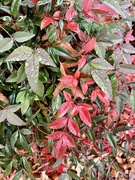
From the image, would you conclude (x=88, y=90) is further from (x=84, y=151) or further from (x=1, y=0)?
(x=1, y=0)

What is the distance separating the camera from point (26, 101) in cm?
92

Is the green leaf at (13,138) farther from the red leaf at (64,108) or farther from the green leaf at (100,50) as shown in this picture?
the green leaf at (100,50)

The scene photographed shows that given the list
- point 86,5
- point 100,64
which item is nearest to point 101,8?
point 86,5

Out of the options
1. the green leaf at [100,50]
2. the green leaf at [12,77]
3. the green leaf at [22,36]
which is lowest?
the green leaf at [12,77]

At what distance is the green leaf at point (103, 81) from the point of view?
2.76ft

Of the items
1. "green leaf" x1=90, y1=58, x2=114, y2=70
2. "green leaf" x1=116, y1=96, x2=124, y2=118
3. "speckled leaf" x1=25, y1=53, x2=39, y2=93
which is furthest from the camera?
"green leaf" x1=116, y1=96, x2=124, y2=118

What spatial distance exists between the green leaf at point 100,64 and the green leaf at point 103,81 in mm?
15

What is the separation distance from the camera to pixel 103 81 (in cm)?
85

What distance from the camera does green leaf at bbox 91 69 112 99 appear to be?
0.84 meters

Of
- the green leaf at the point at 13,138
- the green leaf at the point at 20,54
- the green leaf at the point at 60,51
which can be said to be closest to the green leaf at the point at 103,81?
the green leaf at the point at 60,51

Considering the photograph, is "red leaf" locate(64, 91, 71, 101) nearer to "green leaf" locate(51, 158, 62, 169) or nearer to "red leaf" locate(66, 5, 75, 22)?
"red leaf" locate(66, 5, 75, 22)

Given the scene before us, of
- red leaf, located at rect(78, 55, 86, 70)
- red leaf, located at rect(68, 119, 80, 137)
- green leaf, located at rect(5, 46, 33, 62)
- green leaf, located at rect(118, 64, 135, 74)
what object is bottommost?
red leaf, located at rect(68, 119, 80, 137)

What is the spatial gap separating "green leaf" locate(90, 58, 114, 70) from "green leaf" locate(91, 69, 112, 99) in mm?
15

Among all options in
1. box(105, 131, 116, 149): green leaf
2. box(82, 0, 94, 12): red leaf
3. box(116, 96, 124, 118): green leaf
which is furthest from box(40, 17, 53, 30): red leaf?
box(105, 131, 116, 149): green leaf
